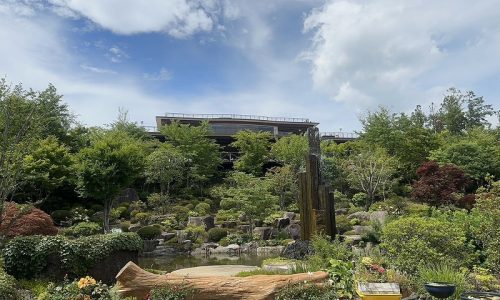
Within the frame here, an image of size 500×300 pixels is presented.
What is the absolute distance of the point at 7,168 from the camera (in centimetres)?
956

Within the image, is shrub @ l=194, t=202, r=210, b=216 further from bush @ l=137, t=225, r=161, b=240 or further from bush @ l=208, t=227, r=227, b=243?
bush @ l=137, t=225, r=161, b=240

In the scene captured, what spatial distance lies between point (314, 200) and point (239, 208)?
12.3m

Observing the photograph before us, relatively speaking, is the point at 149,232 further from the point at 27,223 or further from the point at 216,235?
the point at 27,223

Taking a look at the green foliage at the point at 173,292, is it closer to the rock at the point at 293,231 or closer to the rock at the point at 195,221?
the rock at the point at 293,231

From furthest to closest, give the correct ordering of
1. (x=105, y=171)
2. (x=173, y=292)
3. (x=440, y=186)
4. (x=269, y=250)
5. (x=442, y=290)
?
(x=105, y=171), (x=440, y=186), (x=269, y=250), (x=173, y=292), (x=442, y=290)

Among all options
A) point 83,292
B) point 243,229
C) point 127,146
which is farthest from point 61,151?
point 83,292

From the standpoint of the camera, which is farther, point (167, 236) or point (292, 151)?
point (292, 151)

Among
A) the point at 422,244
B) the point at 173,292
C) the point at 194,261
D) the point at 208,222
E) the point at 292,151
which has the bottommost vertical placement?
the point at 194,261

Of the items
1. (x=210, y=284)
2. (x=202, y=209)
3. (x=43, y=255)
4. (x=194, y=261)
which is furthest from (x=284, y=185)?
(x=210, y=284)

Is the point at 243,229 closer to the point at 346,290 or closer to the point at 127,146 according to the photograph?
the point at 127,146

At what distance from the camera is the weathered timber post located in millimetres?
11953

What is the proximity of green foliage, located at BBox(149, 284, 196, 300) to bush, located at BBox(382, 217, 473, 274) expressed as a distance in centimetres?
368

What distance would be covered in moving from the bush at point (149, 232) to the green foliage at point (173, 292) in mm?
15214

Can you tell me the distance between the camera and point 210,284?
20.9ft
